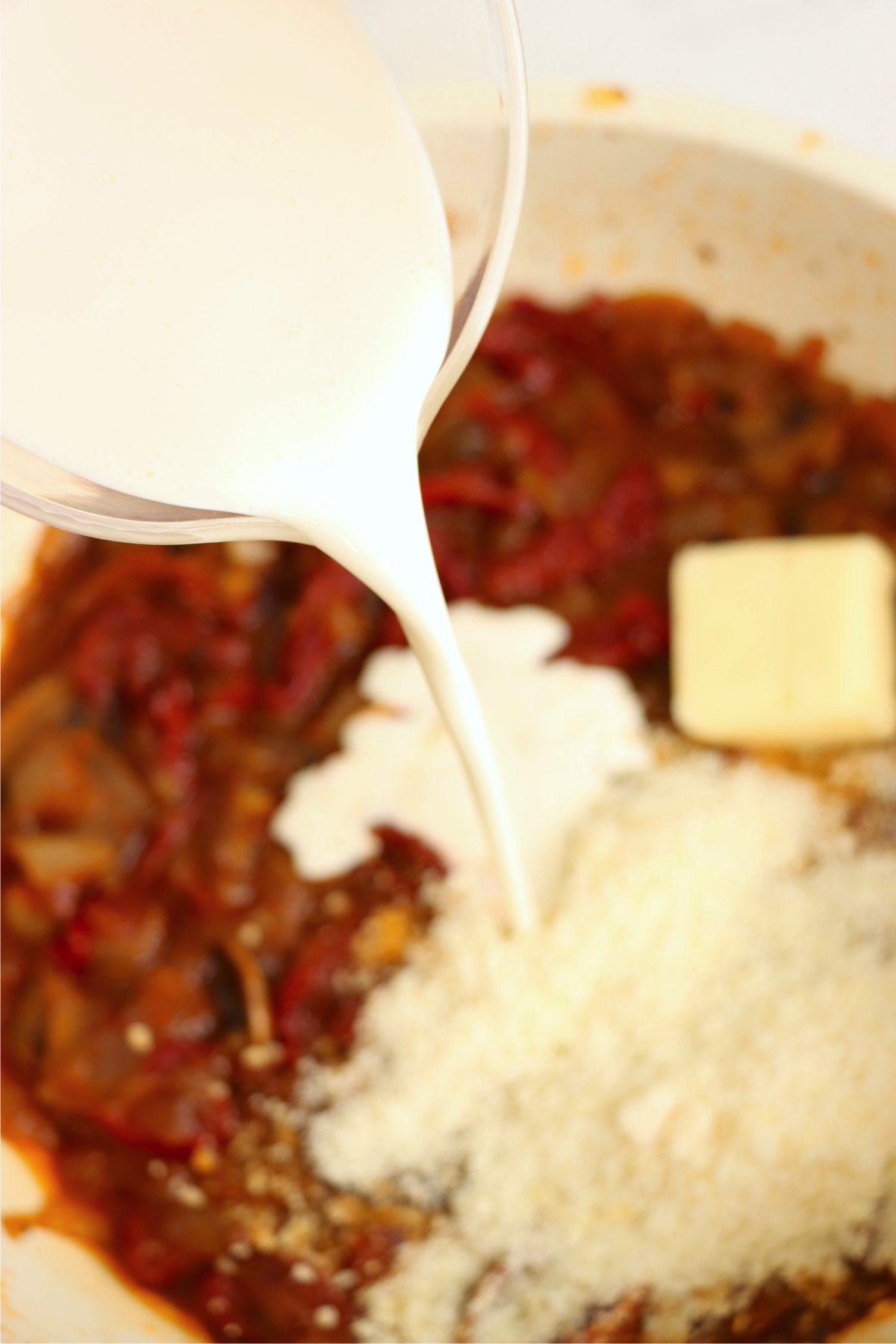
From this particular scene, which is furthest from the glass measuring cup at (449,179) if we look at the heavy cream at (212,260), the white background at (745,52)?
the white background at (745,52)

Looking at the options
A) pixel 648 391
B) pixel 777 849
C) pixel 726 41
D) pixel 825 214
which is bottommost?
pixel 777 849

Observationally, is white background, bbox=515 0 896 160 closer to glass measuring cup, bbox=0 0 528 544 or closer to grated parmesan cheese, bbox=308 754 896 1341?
glass measuring cup, bbox=0 0 528 544

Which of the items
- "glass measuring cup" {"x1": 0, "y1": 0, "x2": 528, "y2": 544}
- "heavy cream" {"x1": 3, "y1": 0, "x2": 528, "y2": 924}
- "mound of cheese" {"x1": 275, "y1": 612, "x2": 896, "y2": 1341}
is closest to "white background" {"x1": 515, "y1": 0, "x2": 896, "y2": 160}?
"glass measuring cup" {"x1": 0, "y1": 0, "x2": 528, "y2": 544}

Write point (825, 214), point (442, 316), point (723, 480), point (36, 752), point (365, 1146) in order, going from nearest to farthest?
point (442, 316) → point (365, 1146) → point (825, 214) → point (36, 752) → point (723, 480)

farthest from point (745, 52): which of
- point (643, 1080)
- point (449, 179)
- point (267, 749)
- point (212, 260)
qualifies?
point (643, 1080)

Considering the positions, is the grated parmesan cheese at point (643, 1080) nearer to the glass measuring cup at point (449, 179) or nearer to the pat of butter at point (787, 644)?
the pat of butter at point (787, 644)

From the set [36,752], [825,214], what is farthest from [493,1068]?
[825,214]

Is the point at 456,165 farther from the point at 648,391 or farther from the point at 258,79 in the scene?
the point at 648,391
